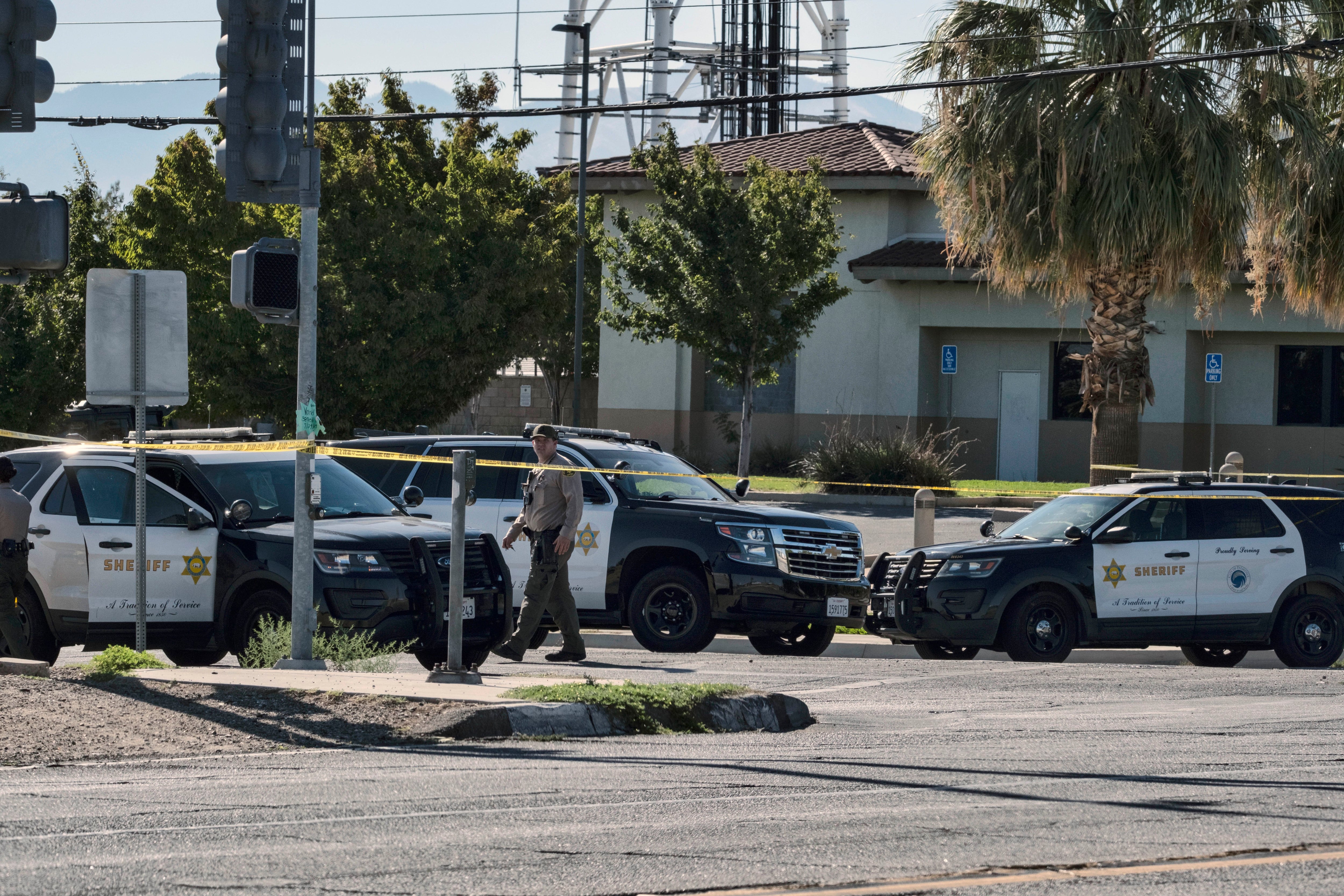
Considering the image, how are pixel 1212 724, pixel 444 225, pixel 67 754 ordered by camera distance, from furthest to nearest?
pixel 444 225, pixel 1212 724, pixel 67 754

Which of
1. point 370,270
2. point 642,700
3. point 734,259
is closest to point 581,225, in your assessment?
point 734,259

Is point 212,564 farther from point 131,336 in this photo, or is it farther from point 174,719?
point 174,719

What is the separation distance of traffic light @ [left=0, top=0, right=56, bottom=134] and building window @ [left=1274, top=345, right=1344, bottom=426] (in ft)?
A: 104

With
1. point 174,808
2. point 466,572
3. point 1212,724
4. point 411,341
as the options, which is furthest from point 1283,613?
point 411,341

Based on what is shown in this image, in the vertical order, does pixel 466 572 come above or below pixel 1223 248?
below

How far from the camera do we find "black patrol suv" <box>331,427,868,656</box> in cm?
1462

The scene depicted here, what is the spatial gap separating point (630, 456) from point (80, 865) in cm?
1005

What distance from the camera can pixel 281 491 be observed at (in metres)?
13.6

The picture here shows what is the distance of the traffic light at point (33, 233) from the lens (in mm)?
8992

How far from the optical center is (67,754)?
880cm

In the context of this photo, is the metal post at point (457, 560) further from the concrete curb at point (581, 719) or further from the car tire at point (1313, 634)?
the car tire at point (1313, 634)

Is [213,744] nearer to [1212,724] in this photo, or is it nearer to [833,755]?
[833,755]

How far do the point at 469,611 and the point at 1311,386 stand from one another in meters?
28.3

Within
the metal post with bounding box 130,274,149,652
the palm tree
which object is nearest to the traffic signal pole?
the metal post with bounding box 130,274,149,652
